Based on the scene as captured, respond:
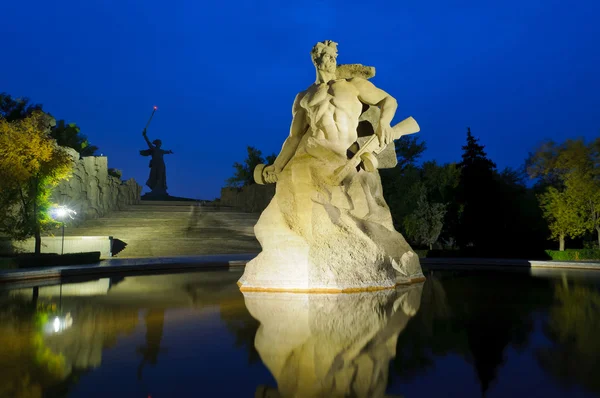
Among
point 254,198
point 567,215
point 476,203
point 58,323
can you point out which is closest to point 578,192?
point 567,215

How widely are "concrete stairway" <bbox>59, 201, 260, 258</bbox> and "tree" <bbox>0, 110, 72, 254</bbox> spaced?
4179 mm

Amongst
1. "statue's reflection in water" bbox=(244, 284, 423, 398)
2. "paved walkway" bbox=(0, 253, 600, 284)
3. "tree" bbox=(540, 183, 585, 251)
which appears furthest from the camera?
"tree" bbox=(540, 183, 585, 251)

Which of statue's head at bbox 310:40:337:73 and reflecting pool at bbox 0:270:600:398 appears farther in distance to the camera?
statue's head at bbox 310:40:337:73

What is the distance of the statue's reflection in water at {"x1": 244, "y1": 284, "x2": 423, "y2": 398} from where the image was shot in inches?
116

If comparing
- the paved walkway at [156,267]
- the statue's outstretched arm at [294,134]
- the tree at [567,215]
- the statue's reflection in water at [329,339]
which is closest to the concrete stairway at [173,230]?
the paved walkway at [156,267]

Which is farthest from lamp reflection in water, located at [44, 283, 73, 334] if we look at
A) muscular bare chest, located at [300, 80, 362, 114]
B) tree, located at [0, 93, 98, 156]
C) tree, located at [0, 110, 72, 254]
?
tree, located at [0, 93, 98, 156]

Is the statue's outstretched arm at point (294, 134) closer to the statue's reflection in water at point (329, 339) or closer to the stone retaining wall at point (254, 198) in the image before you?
the statue's reflection in water at point (329, 339)

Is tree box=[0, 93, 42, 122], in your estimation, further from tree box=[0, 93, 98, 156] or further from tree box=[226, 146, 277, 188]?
tree box=[226, 146, 277, 188]

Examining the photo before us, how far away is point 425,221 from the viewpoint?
24.3 m

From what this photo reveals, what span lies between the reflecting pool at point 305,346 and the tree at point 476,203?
809 inches

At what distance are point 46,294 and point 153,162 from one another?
37119 millimetres

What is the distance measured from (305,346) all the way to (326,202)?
416 centimetres

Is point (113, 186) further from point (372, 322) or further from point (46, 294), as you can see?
point (372, 322)

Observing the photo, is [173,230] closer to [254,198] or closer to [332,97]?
[254,198]
